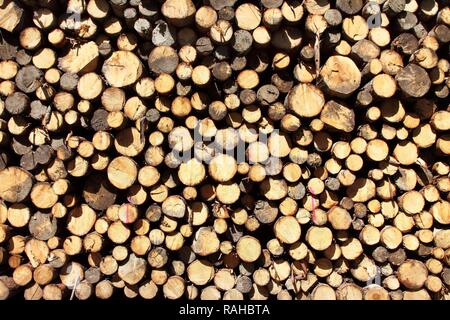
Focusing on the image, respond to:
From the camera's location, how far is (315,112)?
7.72 feet

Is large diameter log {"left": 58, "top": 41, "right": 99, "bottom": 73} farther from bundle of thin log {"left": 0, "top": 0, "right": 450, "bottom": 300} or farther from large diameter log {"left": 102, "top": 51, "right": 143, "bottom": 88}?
large diameter log {"left": 102, "top": 51, "right": 143, "bottom": 88}

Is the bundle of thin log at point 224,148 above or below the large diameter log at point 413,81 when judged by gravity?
below

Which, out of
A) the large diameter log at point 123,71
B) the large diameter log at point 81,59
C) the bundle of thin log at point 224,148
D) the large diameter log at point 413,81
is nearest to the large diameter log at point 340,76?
the bundle of thin log at point 224,148

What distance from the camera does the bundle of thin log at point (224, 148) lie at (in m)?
2.36

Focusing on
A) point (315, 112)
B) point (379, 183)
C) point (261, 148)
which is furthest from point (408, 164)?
point (261, 148)

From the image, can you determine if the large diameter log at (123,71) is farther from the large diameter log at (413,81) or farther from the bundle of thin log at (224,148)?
the large diameter log at (413,81)

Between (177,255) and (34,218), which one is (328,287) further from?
(34,218)

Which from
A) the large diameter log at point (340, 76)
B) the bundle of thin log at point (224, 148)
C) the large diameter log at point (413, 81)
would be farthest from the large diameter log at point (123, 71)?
the large diameter log at point (413, 81)

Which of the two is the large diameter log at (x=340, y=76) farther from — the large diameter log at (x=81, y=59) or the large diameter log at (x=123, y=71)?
the large diameter log at (x=81, y=59)

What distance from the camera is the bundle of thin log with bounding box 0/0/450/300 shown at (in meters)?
2.36

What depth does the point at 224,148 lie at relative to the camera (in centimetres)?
245

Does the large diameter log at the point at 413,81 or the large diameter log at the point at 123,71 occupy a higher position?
the large diameter log at the point at 413,81

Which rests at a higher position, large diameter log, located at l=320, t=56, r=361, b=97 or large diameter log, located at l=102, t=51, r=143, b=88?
large diameter log, located at l=320, t=56, r=361, b=97

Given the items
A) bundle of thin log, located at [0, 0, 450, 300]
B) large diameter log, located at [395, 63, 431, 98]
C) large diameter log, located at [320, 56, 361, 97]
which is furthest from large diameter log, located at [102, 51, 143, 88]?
large diameter log, located at [395, 63, 431, 98]
